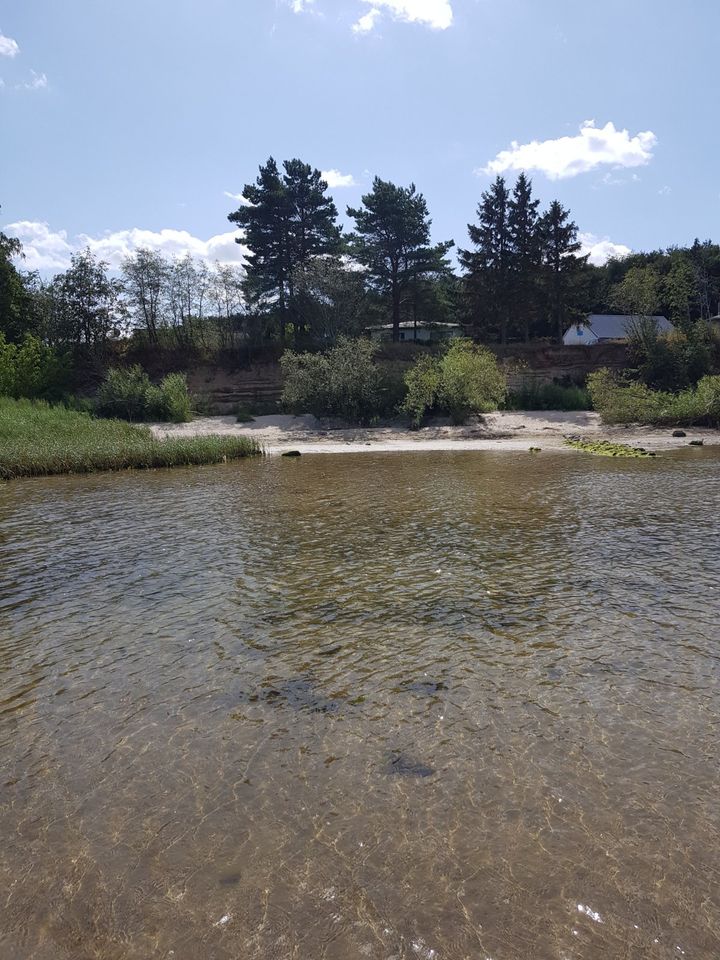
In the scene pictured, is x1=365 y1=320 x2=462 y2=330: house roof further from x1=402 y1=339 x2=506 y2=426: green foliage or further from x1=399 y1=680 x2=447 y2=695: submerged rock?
x1=399 y1=680 x2=447 y2=695: submerged rock

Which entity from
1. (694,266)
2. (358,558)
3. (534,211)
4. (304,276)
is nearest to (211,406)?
(304,276)

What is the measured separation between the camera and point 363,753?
539cm

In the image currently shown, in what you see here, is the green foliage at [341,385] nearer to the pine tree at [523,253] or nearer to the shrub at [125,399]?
the shrub at [125,399]

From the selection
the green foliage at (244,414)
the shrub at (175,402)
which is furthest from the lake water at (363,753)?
the green foliage at (244,414)

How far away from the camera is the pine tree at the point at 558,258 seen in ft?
166

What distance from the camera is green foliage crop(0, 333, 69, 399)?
42.0 metres

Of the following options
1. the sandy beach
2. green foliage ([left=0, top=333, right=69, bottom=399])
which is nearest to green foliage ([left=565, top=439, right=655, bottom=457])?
the sandy beach

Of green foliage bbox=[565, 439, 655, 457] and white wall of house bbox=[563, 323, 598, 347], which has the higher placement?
white wall of house bbox=[563, 323, 598, 347]

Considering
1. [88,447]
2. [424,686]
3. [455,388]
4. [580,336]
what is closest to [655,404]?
[455,388]

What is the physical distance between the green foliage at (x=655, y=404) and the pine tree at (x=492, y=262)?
1544 cm

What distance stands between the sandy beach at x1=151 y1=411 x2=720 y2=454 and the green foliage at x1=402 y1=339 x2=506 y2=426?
1.01 m

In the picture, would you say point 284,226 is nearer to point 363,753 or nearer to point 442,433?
point 442,433

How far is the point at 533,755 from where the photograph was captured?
5250 millimetres

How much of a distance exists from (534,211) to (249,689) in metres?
53.6
